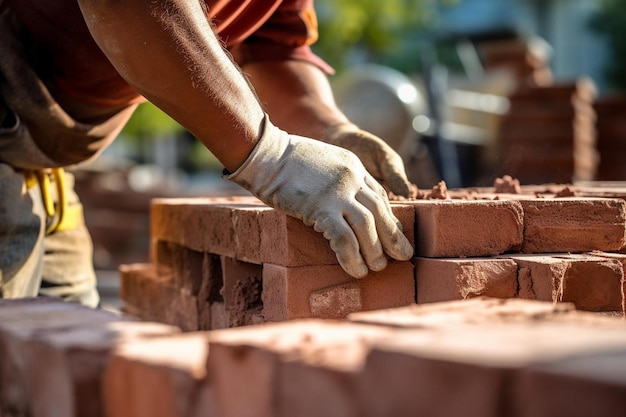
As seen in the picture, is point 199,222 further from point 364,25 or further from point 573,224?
point 364,25

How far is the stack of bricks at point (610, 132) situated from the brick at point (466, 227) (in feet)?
35.2

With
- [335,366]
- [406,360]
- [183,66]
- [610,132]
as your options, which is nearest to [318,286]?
[183,66]

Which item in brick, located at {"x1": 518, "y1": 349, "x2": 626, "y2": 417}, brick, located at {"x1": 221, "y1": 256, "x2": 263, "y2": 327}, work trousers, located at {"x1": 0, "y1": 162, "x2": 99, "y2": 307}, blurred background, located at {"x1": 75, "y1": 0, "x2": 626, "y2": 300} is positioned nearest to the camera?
brick, located at {"x1": 518, "y1": 349, "x2": 626, "y2": 417}

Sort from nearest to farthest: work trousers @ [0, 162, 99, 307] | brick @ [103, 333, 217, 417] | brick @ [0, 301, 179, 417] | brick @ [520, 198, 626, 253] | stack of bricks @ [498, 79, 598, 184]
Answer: brick @ [103, 333, 217, 417] → brick @ [0, 301, 179, 417] → brick @ [520, 198, 626, 253] → work trousers @ [0, 162, 99, 307] → stack of bricks @ [498, 79, 598, 184]

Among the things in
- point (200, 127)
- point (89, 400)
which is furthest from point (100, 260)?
point (89, 400)

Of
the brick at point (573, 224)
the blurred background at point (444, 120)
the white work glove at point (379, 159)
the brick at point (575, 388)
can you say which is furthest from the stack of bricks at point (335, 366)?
the blurred background at point (444, 120)

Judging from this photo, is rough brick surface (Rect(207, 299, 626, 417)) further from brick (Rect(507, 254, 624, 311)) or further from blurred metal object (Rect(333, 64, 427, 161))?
blurred metal object (Rect(333, 64, 427, 161))

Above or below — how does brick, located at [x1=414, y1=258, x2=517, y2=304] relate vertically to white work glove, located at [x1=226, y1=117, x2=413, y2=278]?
below

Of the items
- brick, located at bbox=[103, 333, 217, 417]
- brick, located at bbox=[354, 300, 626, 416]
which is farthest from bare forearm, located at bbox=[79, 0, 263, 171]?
brick, located at bbox=[354, 300, 626, 416]

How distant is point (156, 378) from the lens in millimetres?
1682

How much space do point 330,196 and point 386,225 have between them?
0.67 ft

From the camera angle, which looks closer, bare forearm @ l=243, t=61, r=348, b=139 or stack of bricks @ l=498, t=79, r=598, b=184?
bare forearm @ l=243, t=61, r=348, b=139

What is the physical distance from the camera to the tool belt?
3.63m

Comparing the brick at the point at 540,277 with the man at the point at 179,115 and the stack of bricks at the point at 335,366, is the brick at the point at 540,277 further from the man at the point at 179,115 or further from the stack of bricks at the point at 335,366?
the stack of bricks at the point at 335,366
